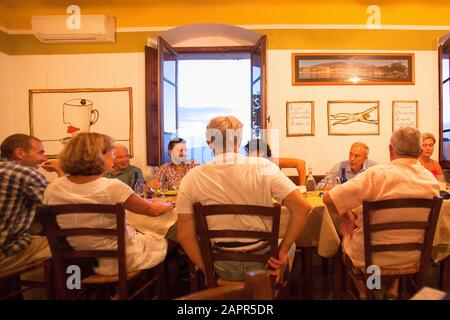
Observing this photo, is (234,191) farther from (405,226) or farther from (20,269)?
(20,269)

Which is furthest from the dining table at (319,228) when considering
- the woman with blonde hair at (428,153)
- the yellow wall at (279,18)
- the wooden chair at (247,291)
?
the yellow wall at (279,18)

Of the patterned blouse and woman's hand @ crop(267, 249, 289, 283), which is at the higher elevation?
the patterned blouse

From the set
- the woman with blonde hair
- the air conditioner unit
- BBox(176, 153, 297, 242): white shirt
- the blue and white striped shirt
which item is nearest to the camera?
BBox(176, 153, 297, 242): white shirt

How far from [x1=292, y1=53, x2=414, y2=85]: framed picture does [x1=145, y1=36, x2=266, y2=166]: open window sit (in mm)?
479

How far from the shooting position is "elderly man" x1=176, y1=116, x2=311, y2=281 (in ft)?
5.01

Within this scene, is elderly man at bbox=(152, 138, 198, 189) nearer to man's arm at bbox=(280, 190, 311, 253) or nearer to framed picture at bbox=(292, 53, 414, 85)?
framed picture at bbox=(292, 53, 414, 85)

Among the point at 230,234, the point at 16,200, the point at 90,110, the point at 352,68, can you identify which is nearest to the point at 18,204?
the point at 16,200

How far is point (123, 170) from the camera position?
358 centimetres

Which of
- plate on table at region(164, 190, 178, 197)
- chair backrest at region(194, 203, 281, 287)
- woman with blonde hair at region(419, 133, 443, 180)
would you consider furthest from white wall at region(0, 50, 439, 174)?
chair backrest at region(194, 203, 281, 287)

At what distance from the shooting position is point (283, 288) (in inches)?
67.5

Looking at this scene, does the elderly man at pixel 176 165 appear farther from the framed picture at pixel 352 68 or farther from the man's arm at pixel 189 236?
the man's arm at pixel 189 236

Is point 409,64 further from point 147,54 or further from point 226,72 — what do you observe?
point 147,54

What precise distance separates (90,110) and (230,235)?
3362 millimetres

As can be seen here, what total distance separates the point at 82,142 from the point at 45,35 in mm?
3091
